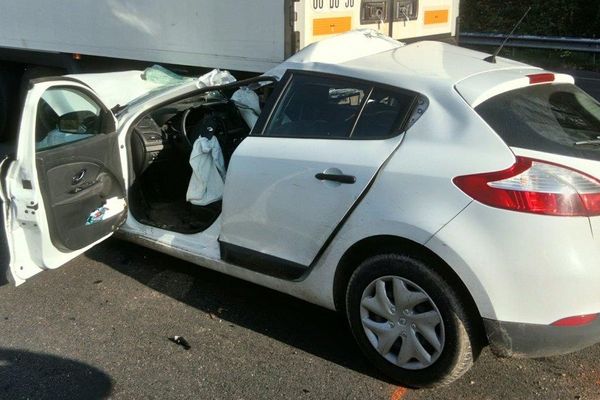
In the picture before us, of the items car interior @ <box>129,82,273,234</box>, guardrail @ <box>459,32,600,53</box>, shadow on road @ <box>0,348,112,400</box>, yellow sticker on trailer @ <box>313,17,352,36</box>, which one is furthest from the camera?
guardrail @ <box>459,32,600,53</box>

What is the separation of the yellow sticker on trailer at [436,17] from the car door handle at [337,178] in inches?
147

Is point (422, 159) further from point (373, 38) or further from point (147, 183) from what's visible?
point (147, 183)

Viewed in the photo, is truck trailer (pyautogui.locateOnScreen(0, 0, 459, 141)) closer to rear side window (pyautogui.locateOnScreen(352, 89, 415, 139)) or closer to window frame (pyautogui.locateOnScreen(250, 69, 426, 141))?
window frame (pyautogui.locateOnScreen(250, 69, 426, 141))

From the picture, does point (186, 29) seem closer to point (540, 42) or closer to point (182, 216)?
point (182, 216)

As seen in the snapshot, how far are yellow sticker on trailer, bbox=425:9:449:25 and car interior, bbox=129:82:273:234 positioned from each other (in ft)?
8.57

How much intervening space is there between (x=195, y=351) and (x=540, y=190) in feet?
6.26

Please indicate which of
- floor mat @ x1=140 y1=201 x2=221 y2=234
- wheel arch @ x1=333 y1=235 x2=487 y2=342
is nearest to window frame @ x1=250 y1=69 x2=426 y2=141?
wheel arch @ x1=333 y1=235 x2=487 y2=342

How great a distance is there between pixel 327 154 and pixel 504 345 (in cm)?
116

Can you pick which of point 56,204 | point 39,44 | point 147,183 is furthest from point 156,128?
point 39,44

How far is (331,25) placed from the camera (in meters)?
4.88

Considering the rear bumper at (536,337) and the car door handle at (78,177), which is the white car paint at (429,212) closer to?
the rear bumper at (536,337)

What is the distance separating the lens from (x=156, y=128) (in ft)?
13.9

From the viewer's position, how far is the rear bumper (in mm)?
2438

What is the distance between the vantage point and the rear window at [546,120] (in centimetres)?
Answer: 251
